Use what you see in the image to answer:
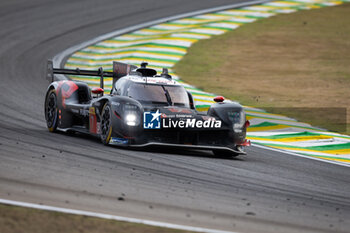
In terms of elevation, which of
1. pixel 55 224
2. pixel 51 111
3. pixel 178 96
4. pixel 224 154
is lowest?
pixel 224 154

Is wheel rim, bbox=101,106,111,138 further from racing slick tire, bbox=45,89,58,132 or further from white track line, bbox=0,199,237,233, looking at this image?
white track line, bbox=0,199,237,233

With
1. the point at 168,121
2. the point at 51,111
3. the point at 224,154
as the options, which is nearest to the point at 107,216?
the point at 168,121

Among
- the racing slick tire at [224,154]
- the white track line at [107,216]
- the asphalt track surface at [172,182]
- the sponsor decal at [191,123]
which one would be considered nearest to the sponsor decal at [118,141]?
the asphalt track surface at [172,182]

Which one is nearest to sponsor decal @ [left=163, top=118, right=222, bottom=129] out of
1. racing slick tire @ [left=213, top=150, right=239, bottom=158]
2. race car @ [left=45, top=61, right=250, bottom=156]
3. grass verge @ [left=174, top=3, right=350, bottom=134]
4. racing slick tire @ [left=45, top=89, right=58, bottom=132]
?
race car @ [left=45, top=61, right=250, bottom=156]

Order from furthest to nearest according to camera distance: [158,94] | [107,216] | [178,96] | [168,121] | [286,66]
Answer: [286,66] < [178,96] < [158,94] < [168,121] < [107,216]

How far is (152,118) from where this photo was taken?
34.8ft

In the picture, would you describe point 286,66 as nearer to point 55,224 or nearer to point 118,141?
point 118,141

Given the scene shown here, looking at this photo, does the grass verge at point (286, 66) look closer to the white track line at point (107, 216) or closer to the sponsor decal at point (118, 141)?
the sponsor decal at point (118, 141)

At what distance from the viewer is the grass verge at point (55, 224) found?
5777 mm

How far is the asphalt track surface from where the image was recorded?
6.79m

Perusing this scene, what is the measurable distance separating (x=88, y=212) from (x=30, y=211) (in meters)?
0.54

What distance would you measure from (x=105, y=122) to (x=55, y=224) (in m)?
5.30

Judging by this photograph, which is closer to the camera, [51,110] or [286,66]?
[51,110]

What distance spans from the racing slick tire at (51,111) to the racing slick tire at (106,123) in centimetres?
179
